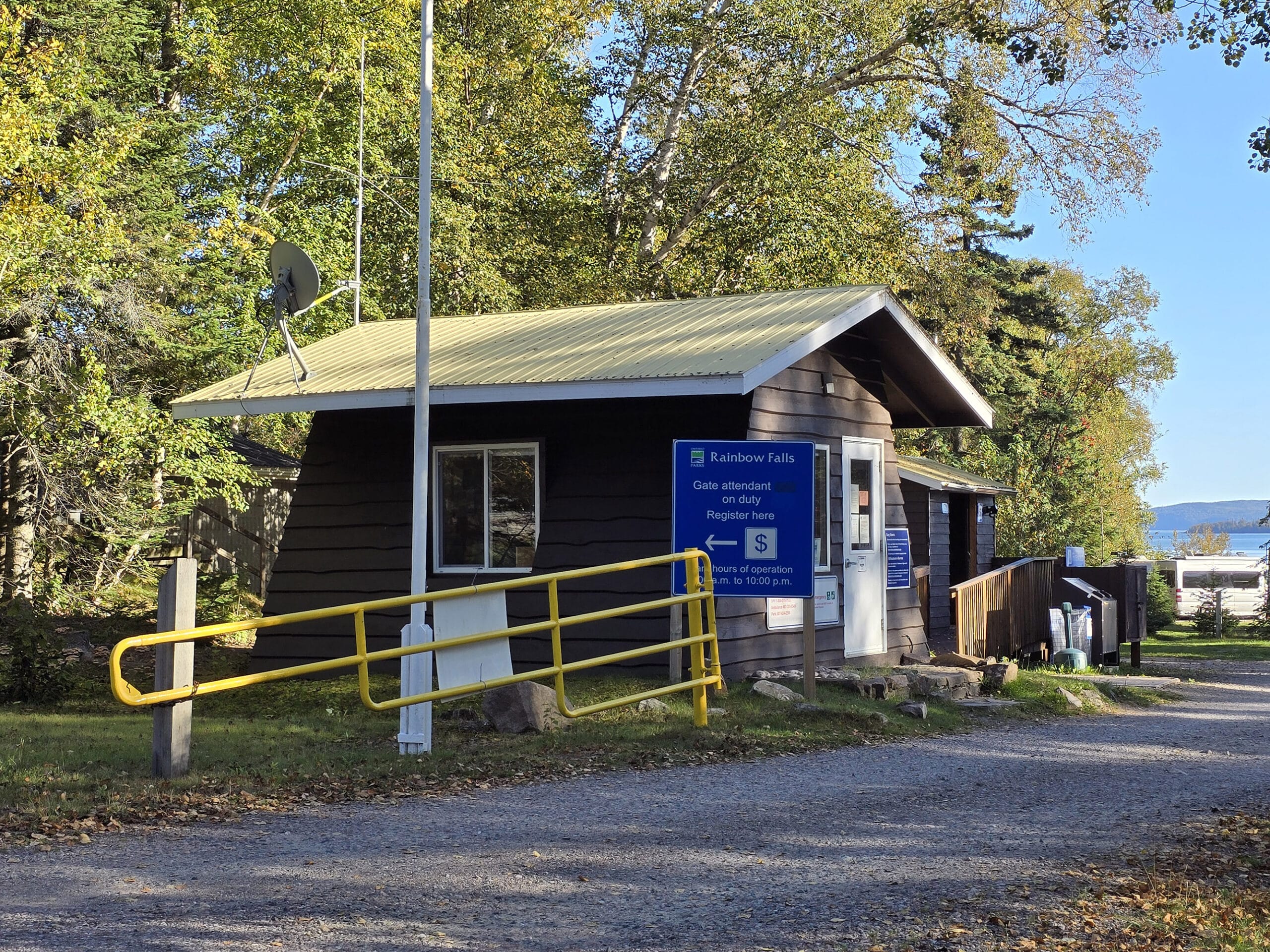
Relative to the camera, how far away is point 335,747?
9664 millimetres

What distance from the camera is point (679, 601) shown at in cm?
1007

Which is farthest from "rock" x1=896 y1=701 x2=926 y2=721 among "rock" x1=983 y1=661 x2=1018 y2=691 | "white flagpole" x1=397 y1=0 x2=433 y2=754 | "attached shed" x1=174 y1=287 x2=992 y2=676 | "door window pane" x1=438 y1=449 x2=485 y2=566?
"door window pane" x1=438 y1=449 x2=485 y2=566

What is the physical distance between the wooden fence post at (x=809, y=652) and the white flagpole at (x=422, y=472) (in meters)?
3.58

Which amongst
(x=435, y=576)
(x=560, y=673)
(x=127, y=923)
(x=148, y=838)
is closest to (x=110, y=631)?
(x=435, y=576)

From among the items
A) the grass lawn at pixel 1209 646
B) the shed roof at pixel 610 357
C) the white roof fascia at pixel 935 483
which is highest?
the shed roof at pixel 610 357

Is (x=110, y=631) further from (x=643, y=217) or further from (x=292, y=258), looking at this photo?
(x=643, y=217)

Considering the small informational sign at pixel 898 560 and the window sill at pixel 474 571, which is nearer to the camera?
the window sill at pixel 474 571

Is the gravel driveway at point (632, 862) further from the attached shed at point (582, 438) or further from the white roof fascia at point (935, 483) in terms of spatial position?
the white roof fascia at point (935, 483)

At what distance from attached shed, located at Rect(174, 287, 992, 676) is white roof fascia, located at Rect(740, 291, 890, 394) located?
3 centimetres

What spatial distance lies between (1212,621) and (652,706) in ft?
80.8

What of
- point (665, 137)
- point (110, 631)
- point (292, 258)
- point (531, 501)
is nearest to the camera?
point (292, 258)

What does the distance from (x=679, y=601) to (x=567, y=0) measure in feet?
83.2

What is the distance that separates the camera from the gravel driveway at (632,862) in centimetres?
502

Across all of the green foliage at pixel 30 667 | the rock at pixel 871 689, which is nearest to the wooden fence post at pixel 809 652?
the rock at pixel 871 689
